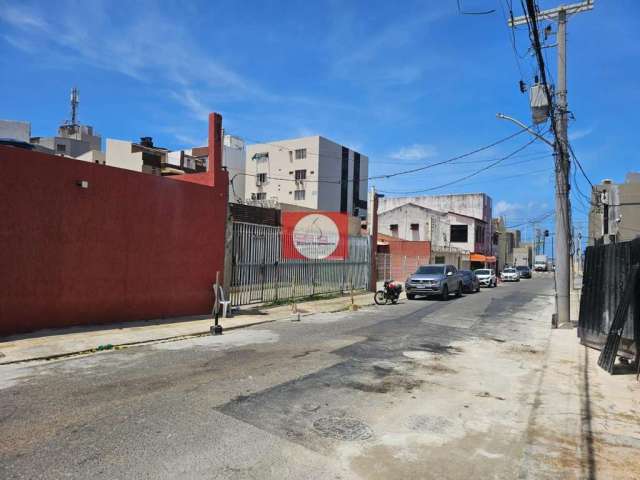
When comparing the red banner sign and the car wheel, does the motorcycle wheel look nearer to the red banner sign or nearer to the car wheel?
the red banner sign

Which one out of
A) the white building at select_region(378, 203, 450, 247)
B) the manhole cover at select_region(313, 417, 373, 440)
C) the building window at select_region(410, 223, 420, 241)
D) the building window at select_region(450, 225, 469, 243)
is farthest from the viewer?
the building window at select_region(450, 225, 469, 243)

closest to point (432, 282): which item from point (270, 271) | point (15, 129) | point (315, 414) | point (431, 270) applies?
point (431, 270)

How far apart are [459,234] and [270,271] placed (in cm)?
4746

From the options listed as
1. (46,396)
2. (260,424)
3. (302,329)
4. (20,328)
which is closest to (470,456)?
(260,424)

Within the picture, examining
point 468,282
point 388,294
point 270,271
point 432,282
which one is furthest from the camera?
point 468,282

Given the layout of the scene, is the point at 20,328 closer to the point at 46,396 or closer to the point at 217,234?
the point at 46,396

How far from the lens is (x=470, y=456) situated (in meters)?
4.39

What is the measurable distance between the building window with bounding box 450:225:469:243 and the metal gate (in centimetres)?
4031

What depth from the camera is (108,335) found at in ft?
32.8

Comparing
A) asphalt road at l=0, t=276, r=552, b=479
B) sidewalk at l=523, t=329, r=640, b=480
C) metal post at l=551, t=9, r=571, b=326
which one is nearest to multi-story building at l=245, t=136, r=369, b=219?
metal post at l=551, t=9, r=571, b=326

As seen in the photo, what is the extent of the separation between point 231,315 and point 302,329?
Answer: 2859mm

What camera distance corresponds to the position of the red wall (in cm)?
929

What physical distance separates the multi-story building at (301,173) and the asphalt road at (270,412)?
56466 mm

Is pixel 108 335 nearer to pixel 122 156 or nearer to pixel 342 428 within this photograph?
pixel 342 428
